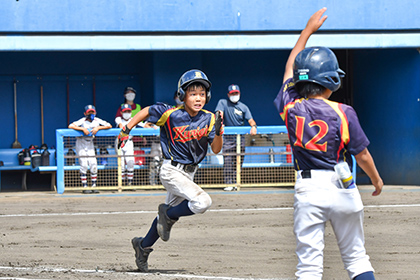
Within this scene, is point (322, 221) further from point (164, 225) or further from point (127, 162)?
point (127, 162)

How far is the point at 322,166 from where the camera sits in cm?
416

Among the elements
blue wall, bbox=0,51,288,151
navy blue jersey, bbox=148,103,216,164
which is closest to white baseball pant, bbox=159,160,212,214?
navy blue jersey, bbox=148,103,216,164

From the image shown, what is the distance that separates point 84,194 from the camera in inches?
506

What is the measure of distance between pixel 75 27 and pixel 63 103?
359 centimetres

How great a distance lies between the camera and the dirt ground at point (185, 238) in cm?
621

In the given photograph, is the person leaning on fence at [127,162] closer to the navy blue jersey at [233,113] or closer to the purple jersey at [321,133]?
the navy blue jersey at [233,113]

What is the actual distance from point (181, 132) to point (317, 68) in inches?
93.4

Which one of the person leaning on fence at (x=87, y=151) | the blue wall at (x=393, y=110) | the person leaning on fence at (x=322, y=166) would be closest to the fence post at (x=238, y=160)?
the person leaning on fence at (x=87, y=151)

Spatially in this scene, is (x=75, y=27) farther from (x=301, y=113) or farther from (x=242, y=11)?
(x=301, y=113)

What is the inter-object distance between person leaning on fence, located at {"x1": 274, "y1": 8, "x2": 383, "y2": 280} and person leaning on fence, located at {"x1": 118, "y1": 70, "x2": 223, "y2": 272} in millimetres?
1947

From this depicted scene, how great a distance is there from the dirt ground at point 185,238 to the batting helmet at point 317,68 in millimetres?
2269

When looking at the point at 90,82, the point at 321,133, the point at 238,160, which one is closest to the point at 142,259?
the point at 321,133

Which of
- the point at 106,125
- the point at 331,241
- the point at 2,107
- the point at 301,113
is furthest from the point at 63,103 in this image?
the point at 301,113

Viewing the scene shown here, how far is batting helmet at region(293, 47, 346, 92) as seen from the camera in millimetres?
4199
